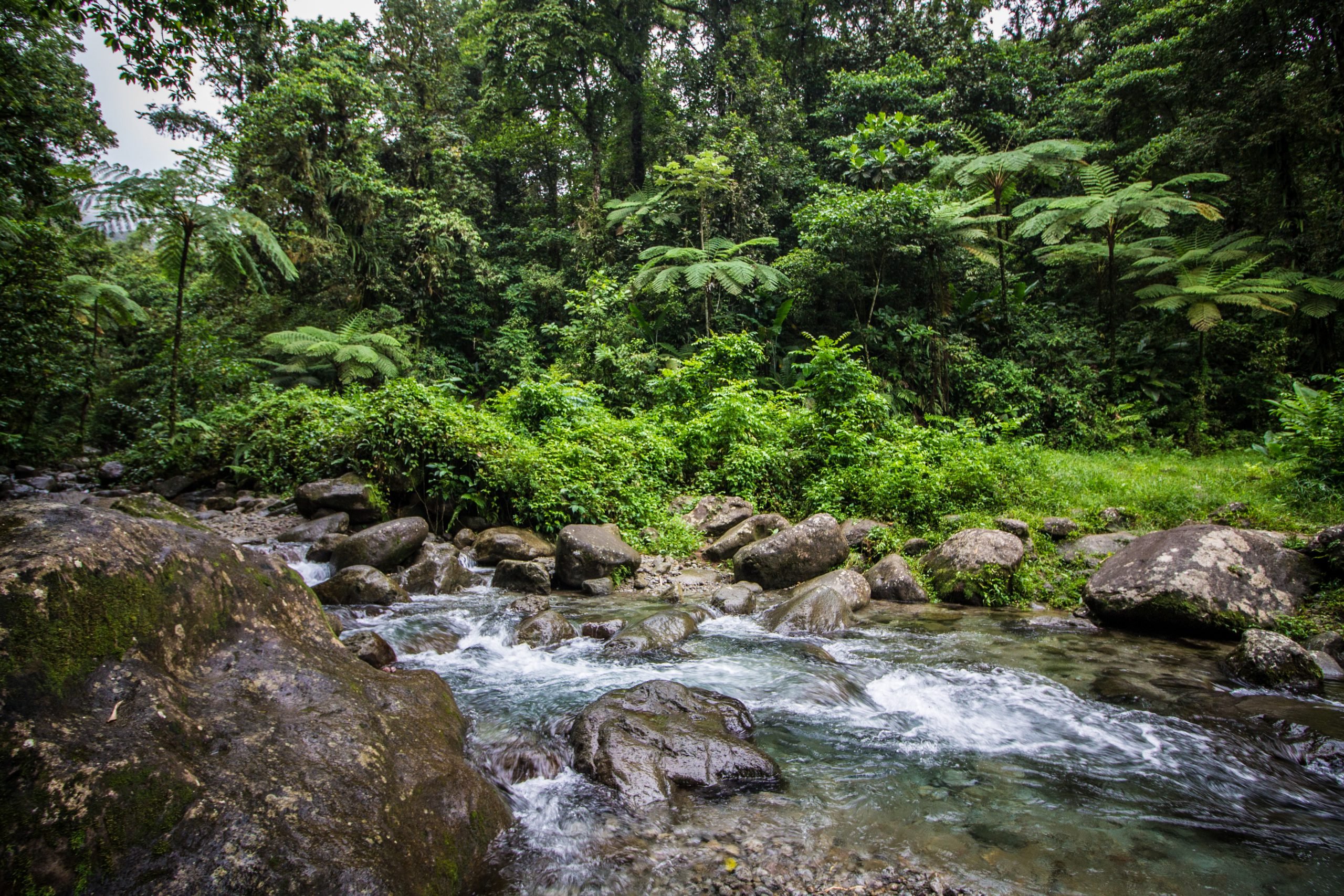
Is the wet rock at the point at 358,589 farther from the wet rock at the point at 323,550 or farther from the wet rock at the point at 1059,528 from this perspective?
the wet rock at the point at 1059,528

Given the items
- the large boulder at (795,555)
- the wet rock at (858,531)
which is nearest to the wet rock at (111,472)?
the large boulder at (795,555)

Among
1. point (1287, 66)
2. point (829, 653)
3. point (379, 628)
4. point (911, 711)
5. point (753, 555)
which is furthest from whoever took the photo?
point (1287, 66)

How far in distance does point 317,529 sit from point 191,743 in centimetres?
673

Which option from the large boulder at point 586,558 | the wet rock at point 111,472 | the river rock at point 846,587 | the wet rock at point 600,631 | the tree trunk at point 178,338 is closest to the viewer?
the wet rock at point 600,631

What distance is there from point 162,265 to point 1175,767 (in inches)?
572

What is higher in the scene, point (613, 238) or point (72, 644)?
point (613, 238)

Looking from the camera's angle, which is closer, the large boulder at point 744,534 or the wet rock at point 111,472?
the large boulder at point 744,534

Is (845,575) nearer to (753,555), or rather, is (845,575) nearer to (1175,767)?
(753,555)

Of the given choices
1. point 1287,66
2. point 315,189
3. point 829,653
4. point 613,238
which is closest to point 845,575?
point 829,653

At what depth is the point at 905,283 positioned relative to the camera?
1527 centimetres

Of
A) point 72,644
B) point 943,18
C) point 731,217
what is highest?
point 943,18

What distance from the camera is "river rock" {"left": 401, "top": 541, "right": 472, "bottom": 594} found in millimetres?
7094

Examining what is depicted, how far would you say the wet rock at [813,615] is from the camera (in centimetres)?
591

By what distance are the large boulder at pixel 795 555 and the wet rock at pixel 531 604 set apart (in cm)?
231
